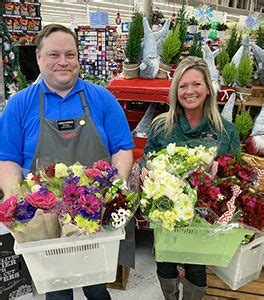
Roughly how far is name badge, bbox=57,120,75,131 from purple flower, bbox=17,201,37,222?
21.5 inches

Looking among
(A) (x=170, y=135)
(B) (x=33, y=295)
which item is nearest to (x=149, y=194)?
(A) (x=170, y=135)

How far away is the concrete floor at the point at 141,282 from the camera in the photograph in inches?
93.4

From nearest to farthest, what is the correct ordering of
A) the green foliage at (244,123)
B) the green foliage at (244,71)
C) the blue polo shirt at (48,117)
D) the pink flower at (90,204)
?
the pink flower at (90,204)
the blue polo shirt at (48,117)
the green foliage at (244,123)
the green foliage at (244,71)

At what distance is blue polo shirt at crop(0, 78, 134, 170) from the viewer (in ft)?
5.52

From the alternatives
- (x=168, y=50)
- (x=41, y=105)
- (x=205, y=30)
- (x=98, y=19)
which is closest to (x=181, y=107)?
(x=41, y=105)

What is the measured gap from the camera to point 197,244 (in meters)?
1.41

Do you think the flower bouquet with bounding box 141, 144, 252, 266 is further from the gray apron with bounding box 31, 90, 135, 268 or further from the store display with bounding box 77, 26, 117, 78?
the store display with bounding box 77, 26, 117, 78

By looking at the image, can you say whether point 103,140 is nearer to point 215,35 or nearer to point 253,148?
point 253,148

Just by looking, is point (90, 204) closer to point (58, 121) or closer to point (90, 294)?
point (58, 121)

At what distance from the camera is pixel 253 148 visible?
2.67 m

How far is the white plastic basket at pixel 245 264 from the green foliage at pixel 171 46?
1.90m

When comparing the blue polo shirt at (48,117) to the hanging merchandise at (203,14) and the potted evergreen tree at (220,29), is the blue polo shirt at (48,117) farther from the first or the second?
the hanging merchandise at (203,14)

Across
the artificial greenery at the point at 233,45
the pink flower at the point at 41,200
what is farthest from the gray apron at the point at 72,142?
the artificial greenery at the point at 233,45

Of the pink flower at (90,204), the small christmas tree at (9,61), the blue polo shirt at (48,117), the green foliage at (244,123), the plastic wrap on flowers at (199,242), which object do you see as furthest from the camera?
the small christmas tree at (9,61)
